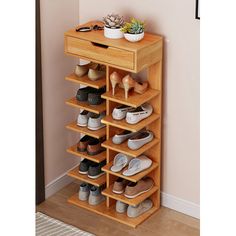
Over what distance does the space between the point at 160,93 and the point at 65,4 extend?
79 centimetres

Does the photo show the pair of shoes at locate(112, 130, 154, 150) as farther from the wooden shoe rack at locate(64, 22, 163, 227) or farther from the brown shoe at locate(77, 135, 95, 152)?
the brown shoe at locate(77, 135, 95, 152)

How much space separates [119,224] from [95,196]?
9.9 inches

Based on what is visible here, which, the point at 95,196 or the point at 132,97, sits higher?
the point at 132,97

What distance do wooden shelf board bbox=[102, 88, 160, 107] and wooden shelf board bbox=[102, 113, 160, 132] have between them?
0.13 m

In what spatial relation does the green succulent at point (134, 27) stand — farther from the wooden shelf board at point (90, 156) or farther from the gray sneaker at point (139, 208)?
the gray sneaker at point (139, 208)

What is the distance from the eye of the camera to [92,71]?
307 cm

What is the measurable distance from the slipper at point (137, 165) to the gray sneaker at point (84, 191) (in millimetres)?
385

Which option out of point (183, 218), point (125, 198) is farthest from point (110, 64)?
point (183, 218)

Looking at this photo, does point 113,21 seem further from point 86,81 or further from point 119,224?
point 119,224

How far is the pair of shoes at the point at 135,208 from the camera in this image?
317 centimetres

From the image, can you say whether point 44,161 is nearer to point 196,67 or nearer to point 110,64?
point 110,64

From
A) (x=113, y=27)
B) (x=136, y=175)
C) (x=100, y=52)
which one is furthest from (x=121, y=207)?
(x=113, y=27)

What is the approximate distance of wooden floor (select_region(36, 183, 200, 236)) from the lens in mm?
3084
